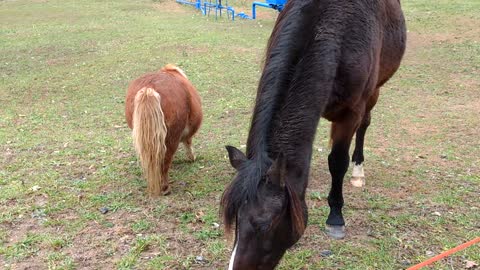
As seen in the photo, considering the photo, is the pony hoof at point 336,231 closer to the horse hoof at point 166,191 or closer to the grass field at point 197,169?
the grass field at point 197,169

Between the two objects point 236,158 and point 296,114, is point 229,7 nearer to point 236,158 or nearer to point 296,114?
point 296,114

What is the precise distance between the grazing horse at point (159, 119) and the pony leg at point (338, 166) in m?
1.51

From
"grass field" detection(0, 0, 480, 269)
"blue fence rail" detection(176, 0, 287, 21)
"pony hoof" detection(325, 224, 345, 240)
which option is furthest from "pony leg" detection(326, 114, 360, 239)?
"blue fence rail" detection(176, 0, 287, 21)

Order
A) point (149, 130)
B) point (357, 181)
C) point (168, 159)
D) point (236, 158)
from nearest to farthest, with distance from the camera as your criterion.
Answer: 1. point (236, 158)
2. point (149, 130)
3. point (168, 159)
4. point (357, 181)

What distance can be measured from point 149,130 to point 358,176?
2.18m

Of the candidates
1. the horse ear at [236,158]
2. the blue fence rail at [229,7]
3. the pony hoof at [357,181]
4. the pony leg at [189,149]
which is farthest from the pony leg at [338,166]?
the blue fence rail at [229,7]

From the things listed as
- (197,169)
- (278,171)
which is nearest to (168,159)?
(197,169)

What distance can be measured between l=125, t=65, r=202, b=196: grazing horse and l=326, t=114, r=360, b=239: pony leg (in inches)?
59.5

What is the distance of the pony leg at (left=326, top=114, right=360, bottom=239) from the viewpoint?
3393 millimetres

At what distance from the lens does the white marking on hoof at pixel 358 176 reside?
4415 millimetres

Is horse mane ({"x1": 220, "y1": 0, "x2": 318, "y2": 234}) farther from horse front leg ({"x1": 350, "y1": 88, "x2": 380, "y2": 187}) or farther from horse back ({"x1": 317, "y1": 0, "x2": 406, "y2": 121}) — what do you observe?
horse front leg ({"x1": 350, "y1": 88, "x2": 380, "y2": 187})

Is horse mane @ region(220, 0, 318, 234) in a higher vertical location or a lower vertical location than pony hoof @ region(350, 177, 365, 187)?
higher

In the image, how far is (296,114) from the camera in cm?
251

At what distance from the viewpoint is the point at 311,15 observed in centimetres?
286
